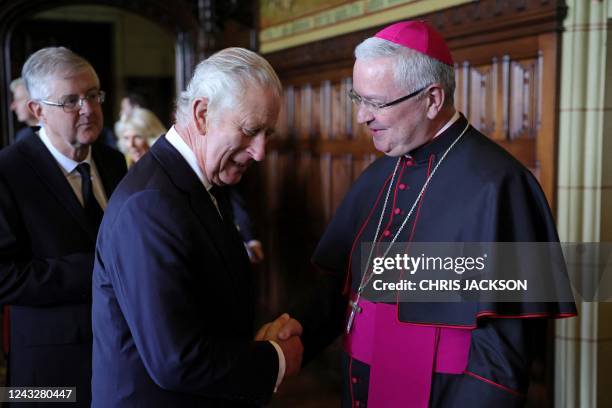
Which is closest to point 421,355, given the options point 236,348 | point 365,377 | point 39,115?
point 365,377

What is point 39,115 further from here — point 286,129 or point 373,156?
point 286,129

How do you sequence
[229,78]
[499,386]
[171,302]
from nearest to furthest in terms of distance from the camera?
[171,302] < [229,78] < [499,386]

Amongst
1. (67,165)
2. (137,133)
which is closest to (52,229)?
(67,165)

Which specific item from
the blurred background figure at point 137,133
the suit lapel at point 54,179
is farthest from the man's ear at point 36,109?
the blurred background figure at point 137,133

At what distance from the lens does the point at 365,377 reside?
214cm

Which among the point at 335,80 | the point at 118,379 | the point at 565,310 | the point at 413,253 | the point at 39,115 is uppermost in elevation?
the point at 335,80

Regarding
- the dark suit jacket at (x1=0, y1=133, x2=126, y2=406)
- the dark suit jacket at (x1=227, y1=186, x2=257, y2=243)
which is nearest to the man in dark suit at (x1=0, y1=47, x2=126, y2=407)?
the dark suit jacket at (x1=0, y1=133, x2=126, y2=406)

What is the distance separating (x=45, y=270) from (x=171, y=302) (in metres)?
1.11

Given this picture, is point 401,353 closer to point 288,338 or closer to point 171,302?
point 288,338

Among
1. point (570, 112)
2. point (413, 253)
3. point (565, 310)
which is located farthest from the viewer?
point (570, 112)

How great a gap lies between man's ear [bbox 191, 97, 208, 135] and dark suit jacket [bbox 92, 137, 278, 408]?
3.9 inches

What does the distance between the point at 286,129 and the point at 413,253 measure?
4165mm

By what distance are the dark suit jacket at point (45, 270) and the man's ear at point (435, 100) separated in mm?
1427

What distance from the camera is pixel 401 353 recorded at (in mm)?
2018
